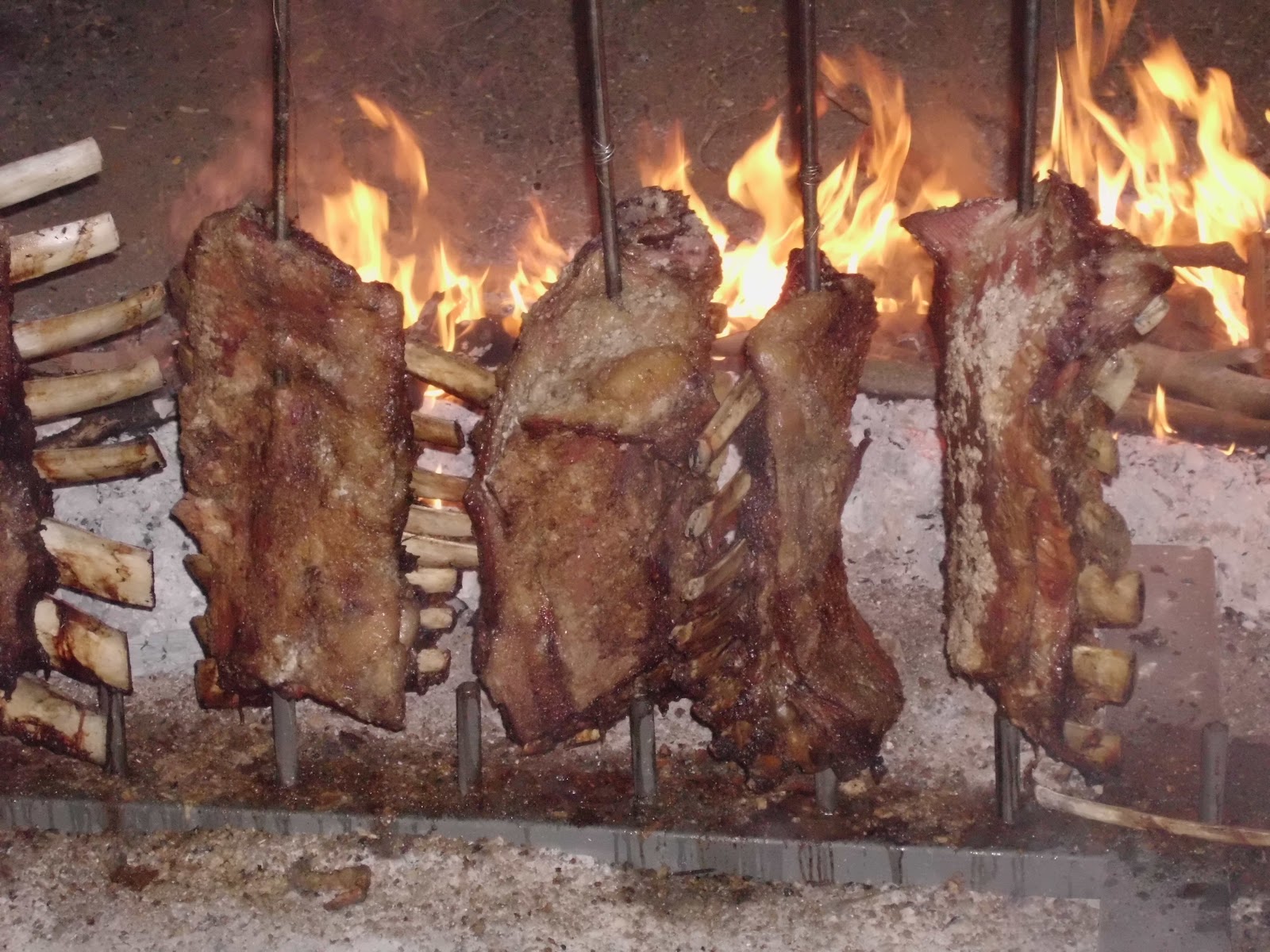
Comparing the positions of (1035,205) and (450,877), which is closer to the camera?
(1035,205)

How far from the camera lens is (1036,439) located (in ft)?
7.95

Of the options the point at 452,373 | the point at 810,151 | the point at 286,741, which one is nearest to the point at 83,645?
the point at 286,741

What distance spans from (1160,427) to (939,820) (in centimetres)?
105

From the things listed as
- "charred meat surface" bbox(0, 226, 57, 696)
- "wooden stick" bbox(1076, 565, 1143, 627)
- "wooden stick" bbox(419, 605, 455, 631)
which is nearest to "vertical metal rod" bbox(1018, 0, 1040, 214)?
"wooden stick" bbox(1076, 565, 1143, 627)

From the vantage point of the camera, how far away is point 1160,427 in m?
3.02

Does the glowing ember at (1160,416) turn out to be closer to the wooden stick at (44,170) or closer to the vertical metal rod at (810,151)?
the vertical metal rod at (810,151)

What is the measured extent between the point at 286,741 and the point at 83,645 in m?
0.48

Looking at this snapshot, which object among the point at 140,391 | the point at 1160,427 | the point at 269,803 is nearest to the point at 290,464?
the point at 140,391

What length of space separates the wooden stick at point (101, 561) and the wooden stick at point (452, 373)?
27.9 inches

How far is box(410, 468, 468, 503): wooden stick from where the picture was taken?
2836 mm

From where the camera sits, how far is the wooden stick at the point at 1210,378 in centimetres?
287

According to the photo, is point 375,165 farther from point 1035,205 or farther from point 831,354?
point 1035,205

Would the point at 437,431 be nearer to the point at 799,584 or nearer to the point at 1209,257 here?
the point at 799,584

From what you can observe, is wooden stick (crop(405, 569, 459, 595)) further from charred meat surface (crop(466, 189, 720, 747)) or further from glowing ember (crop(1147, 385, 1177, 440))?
glowing ember (crop(1147, 385, 1177, 440))
